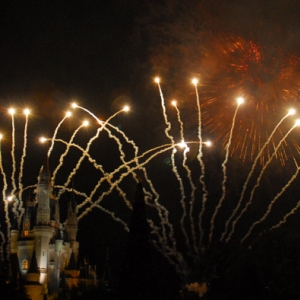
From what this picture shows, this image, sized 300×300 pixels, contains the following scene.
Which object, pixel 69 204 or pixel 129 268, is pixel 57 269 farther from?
pixel 129 268

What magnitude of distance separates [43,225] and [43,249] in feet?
11.0

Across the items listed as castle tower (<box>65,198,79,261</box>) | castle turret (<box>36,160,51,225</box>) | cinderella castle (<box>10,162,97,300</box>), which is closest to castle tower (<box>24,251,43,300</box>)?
cinderella castle (<box>10,162,97,300</box>)

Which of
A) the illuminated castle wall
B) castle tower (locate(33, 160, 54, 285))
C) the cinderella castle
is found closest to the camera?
the cinderella castle

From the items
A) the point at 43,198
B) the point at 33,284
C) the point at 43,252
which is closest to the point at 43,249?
the point at 43,252

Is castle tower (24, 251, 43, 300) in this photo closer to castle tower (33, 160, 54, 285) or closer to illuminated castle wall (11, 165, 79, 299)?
illuminated castle wall (11, 165, 79, 299)

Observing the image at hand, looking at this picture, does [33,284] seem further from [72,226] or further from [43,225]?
[72,226]

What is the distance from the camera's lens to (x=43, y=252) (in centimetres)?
7206

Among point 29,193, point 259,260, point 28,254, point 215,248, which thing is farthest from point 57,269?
point 259,260

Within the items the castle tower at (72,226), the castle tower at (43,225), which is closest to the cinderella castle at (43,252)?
the castle tower at (43,225)

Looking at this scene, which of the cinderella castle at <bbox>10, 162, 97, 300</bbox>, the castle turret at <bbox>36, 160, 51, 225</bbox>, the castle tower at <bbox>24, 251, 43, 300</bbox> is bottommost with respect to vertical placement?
the castle tower at <bbox>24, 251, 43, 300</bbox>

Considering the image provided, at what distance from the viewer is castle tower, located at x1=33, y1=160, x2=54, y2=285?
71.4 meters

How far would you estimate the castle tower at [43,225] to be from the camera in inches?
2813

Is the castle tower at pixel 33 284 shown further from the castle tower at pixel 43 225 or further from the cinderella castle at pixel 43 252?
the castle tower at pixel 43 225

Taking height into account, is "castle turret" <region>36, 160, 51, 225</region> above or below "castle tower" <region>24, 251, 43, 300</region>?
above
